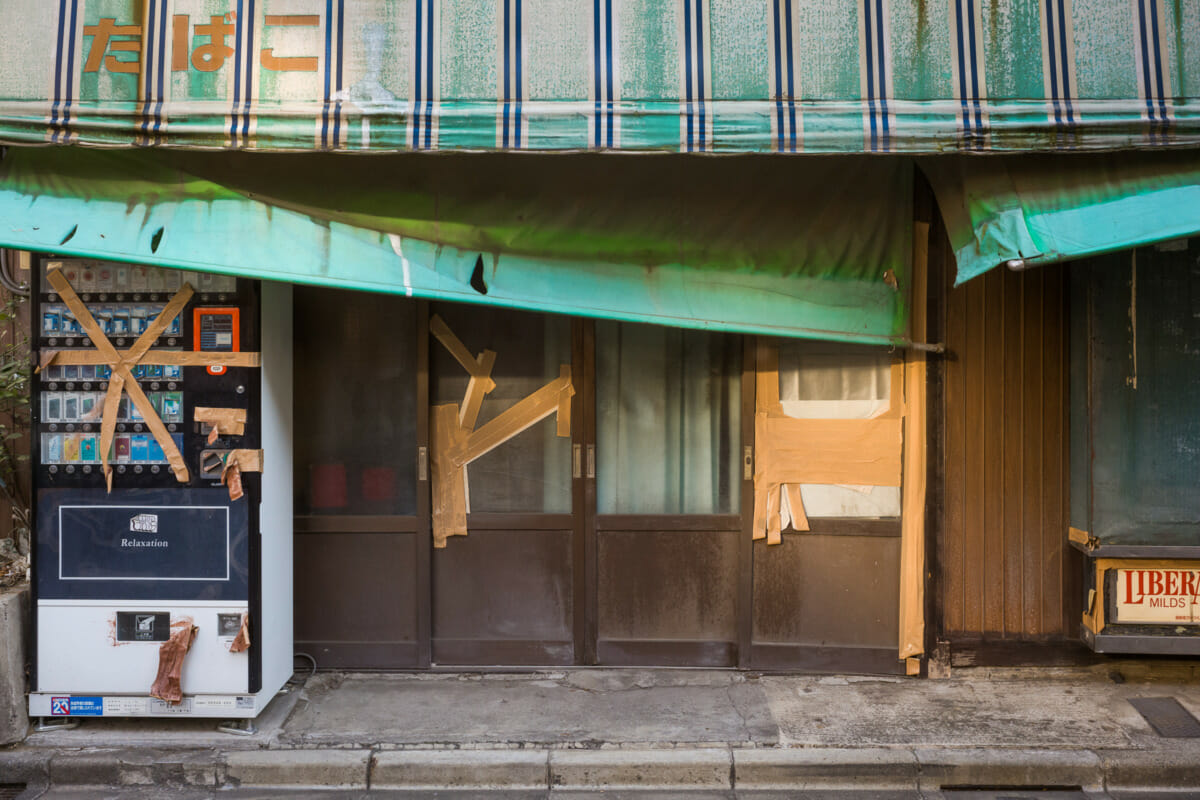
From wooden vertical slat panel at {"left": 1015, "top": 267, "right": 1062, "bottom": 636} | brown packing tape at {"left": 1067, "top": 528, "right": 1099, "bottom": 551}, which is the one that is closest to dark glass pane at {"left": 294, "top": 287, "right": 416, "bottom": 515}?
wooden vertical slat panel at {"left": 1015, "top": 267, "right": 1062, "bottom": 636}

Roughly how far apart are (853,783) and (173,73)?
17.5 feet

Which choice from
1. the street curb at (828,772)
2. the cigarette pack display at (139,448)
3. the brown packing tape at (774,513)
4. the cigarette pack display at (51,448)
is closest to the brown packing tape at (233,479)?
the cigarette pack display at (139,448)

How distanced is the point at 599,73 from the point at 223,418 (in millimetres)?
2864

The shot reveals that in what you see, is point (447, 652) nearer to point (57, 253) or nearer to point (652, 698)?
point (652, 698)

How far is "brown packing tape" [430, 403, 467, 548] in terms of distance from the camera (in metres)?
5.75

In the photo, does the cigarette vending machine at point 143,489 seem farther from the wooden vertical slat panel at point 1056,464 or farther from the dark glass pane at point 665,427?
the wooden vertical slat panel at point 1056,464

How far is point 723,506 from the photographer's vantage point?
5816 mm

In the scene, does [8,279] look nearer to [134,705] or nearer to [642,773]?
[134,705]

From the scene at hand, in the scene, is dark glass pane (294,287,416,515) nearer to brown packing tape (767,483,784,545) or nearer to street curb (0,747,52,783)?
street curb (0,747,52,783)

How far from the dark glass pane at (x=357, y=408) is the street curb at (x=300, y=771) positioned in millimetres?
1682

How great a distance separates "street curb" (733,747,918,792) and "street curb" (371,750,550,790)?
112cm

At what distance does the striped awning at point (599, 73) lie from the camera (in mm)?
4453

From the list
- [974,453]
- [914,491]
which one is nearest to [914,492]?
[914,491]

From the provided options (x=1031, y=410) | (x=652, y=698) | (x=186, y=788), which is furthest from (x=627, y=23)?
(x=186, y=788)
